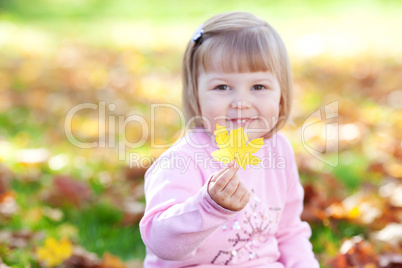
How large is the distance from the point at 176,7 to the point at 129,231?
9874 millimetres

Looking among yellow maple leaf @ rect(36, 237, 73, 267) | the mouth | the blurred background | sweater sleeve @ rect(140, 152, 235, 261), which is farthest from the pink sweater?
yellow maple leaf @ rect(36, 237, 73, 267)

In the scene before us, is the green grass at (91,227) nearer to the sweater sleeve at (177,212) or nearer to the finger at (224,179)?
Answer: the sweater sleeve at (177,212)

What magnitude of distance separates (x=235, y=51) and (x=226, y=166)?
0.38 m

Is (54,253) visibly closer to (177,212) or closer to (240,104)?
(177,212)

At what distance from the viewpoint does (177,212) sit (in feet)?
4.98

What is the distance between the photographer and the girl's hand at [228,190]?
1401 millimetres

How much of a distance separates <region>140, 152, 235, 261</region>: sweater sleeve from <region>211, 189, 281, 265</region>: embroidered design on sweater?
154mm

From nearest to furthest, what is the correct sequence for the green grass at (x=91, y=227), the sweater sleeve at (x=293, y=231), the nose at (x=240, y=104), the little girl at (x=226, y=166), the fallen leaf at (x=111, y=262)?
the little girl at (x=226, y=166) → the nose at (x=240, y=104) → the sweater sleeve at (x=293, y=231) → the fallen leaf at (x=111, y=262) → the green grass at (x=91, y=227)

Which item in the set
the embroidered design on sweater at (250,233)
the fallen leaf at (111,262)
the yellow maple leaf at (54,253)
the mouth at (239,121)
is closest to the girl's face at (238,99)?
the mouth at (239,121)

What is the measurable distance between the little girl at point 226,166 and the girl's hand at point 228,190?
0.34 feet

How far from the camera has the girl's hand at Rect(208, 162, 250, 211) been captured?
1.40m

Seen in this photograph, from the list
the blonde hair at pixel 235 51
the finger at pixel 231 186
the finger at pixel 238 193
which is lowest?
the finger at pixel 238 193

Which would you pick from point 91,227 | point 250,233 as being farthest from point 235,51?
point 91,227

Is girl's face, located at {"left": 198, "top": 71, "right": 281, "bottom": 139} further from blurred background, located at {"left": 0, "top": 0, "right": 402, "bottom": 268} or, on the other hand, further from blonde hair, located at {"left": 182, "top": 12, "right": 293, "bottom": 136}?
blurred background, located at {"left": 0, "top": 0, "right": 402, "bottom": 268}
